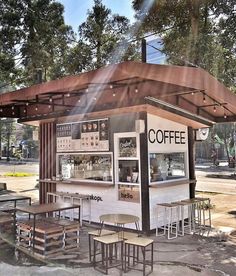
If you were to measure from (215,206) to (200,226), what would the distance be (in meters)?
3.31

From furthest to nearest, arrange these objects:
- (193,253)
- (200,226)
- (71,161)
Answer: (71,161), (200,226), (193,253)

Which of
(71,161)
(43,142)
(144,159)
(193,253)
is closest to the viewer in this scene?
(193,253)

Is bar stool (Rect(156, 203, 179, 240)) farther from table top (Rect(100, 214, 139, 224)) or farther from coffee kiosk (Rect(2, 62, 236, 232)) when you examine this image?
table top (Rect(100, 214, 139, 224))

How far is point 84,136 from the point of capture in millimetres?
8305

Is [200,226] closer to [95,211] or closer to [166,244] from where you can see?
[166,244]

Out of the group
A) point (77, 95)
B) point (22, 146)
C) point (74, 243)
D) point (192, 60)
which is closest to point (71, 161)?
point (77, 95)

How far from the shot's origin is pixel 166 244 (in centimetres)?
639

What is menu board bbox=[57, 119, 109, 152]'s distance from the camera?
25.8 ft

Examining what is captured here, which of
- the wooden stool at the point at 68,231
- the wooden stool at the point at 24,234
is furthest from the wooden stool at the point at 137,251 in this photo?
the wooden stool at the point at 24,234

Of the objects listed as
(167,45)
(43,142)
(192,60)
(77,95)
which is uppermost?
(167,45)

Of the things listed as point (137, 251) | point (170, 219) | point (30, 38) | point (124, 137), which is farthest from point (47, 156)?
point (30, 38)

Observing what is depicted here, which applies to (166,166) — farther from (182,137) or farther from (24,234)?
(24,234)

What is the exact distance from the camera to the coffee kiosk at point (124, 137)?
6859 mm

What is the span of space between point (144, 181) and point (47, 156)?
336 cm
